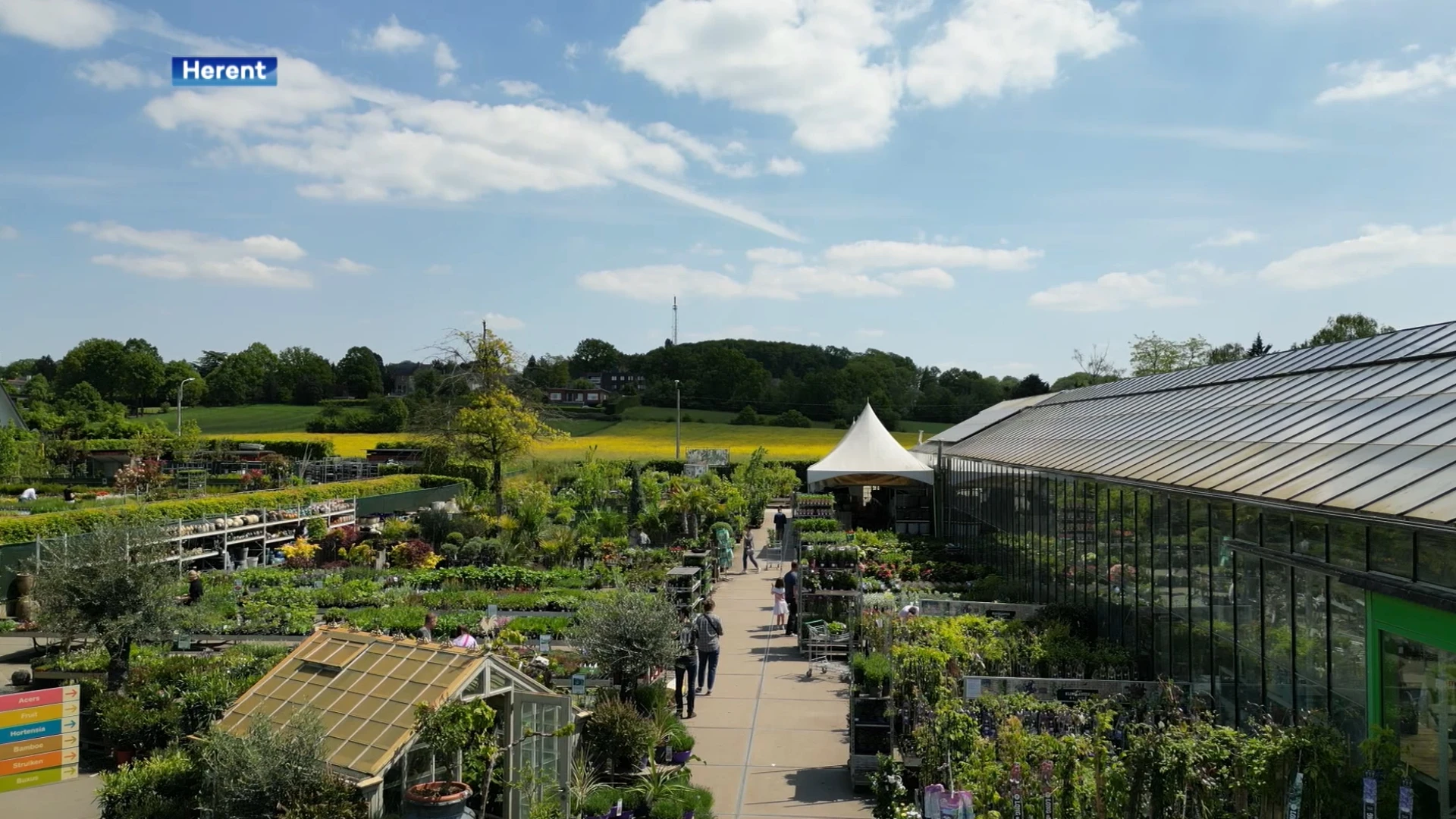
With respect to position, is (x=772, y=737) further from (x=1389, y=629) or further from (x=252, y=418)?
(x=252, y=418)

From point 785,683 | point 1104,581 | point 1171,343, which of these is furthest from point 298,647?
point 1171,343

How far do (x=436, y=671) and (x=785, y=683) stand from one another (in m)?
7.82

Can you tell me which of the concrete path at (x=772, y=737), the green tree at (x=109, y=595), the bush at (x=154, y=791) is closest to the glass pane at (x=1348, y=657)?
the concrete path at (x=772, y=737)

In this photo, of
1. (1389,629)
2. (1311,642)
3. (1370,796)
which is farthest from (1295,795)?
(1311,642)

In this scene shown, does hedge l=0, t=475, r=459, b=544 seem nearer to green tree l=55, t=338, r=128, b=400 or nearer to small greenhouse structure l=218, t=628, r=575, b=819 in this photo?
small greenhouse structure l=218, t=628, r=575, b=819

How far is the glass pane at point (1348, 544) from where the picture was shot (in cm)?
863

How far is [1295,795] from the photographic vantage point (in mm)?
7051

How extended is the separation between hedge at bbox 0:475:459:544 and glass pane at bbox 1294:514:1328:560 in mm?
14358

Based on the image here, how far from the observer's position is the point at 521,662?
12461 mm

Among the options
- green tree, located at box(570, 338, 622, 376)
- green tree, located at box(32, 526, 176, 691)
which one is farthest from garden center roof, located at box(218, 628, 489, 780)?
green tree, located at box(570, 338, 622, 376)

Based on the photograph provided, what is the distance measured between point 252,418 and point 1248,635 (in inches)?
3698

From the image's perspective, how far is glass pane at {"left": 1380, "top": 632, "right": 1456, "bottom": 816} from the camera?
750cm

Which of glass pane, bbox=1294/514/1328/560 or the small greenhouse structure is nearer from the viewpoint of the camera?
the small greenhouse structure

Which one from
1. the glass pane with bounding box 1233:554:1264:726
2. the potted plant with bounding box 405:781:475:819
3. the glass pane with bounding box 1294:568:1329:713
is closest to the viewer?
the potted plant with bounding box 405:781:475:819
